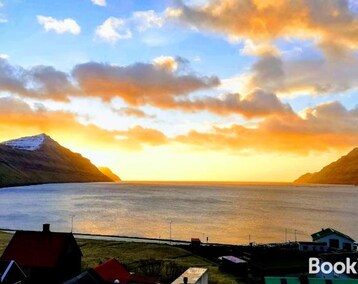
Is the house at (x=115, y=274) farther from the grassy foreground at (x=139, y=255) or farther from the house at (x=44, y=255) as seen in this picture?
the grassy foreground at (x=139, y=255)

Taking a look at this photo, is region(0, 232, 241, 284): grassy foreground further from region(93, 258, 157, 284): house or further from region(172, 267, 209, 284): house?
region(172, 267, 209, 284): house

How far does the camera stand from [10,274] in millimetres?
39844

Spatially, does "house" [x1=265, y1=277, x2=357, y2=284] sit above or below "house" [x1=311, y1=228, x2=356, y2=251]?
above

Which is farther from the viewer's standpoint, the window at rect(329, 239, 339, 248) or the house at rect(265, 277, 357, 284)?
the window at rect(329, 239, 339, 248)

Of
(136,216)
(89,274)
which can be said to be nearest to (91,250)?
(89,274)

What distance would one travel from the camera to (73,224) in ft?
503

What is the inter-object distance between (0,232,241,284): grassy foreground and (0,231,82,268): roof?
11.6m

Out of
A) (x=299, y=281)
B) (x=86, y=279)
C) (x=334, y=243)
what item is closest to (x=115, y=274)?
(x=86, y=279)

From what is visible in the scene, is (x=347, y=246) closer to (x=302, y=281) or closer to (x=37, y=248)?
(x=302, y=281)

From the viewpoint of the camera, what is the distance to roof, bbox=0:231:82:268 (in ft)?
164

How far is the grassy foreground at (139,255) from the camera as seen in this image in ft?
212

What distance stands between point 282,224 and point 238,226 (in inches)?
825

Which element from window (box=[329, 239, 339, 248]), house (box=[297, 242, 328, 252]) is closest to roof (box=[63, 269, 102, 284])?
house (box=[297, 242, 328, 252])

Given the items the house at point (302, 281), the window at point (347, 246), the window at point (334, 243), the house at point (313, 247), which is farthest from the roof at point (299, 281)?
the window at point (347, 246)
